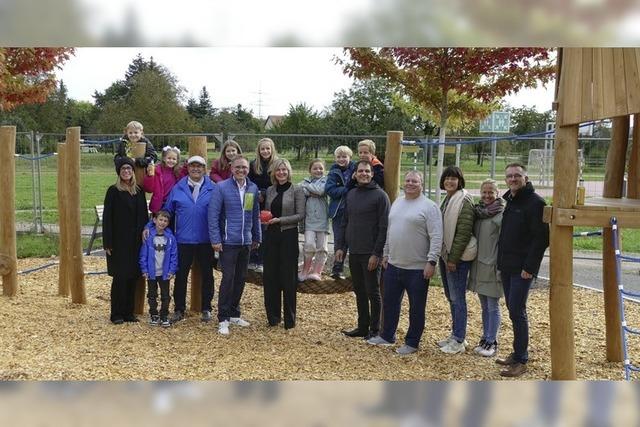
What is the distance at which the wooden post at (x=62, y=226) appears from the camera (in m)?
7.19

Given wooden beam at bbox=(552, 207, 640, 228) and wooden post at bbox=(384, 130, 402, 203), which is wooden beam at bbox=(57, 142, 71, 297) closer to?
wooden post at bbox=(384, 130, 402, 203)

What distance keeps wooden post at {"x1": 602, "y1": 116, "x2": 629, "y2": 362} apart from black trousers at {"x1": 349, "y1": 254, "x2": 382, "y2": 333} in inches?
79.0

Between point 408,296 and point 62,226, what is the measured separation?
4175 mm

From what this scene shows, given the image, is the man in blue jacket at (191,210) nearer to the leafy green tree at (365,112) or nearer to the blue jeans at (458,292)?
the blue jeans at (458,292)

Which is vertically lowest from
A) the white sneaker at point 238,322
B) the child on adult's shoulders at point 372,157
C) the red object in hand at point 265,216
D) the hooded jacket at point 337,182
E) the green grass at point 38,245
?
the white sneaker at point 238,322

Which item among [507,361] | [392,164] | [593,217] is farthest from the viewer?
[392,164]

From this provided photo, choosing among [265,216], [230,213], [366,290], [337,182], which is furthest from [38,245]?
[366,290]

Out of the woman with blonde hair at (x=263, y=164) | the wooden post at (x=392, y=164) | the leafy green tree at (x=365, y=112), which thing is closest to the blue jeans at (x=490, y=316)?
the wooden post at (x=392, y=164)

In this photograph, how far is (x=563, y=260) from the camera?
434cm

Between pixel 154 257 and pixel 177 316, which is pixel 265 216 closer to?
pixel 154 257

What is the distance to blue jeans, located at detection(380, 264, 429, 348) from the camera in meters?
5.42

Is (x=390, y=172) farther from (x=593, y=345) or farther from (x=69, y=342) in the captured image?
(x=69, y=342)

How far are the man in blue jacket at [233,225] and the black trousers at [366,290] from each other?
1.04m

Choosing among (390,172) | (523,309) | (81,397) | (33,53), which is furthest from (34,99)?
(81,397)
